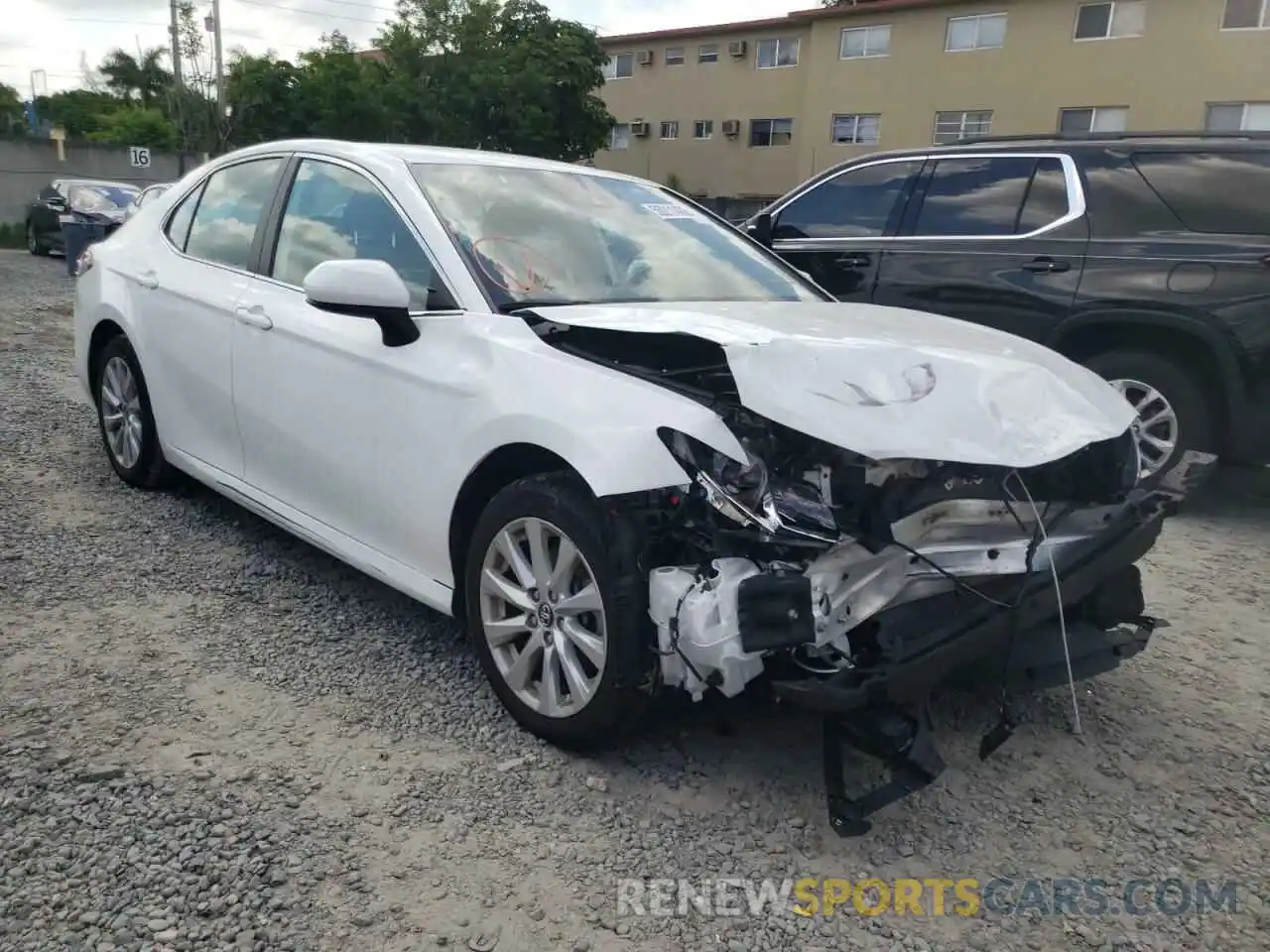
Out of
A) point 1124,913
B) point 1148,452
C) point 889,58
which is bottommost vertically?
point 1124,913

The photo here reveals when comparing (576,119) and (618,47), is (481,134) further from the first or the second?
(618,47)

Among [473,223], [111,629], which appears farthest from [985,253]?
[111,629]

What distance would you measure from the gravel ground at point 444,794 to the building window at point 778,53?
1340 inches

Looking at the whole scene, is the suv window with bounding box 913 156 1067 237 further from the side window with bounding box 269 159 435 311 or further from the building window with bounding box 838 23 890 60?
the building window with bounding box 838 23 890 60

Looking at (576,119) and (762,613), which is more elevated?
(576,119)

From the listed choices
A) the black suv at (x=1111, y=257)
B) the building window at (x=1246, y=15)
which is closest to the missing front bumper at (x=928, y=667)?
the black suv at (x=1111, y=257)

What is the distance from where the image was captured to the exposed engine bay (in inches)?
93.4

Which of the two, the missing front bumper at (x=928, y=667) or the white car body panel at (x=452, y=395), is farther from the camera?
the white car body panel at (x=452, y=395)

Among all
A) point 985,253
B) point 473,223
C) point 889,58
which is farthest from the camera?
point 889,58

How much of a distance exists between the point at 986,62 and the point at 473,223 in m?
28.9

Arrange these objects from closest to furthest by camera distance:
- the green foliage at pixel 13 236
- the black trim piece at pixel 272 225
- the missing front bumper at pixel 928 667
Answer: the missing front bumper at pixel 928 667, the black trim piece at pixel 272 225, the green foliage at pixel 13 236

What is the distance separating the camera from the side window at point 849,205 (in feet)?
20.5

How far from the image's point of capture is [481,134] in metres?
35.4

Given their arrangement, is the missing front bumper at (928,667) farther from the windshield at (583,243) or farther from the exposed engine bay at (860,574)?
the windshield at (583,243)
